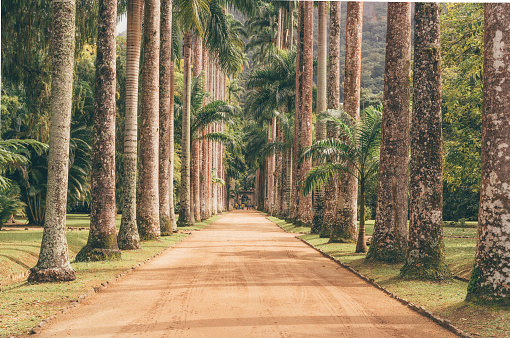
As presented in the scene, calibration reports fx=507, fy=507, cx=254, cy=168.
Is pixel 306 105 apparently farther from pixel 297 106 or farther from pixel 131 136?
pixel 131 136

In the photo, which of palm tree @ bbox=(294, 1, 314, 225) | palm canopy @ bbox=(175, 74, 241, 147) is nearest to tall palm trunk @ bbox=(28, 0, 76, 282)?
palm tree @ bbox=(294, 1, 314, 225)

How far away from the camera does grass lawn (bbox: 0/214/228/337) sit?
6793 mm

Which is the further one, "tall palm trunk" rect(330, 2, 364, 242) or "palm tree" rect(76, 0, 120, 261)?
"tall palm trunk" rect(330, 2, 364, 242)

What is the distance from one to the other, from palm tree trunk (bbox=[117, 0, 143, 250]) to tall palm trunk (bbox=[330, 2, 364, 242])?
6986 millimetres

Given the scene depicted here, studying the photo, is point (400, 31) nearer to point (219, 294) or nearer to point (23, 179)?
point (219, 294)

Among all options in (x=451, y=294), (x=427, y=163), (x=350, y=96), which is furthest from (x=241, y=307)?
(x=350, y=96)

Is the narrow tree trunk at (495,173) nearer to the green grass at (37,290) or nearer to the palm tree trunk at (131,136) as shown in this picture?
the green grass at (37,290)

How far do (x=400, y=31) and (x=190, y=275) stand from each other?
790cm

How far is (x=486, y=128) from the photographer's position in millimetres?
7648

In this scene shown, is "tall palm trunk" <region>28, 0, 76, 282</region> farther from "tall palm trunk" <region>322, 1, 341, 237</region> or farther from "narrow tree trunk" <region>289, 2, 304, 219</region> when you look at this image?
"narrow tree trunk" <region>289, 2, 304, 219</region>

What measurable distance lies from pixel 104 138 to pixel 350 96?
8578 mm

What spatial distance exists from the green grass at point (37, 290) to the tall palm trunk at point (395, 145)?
6.32 metres

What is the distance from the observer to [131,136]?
16.1m

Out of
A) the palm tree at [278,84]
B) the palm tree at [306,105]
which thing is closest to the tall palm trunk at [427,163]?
the palm tree at [306,105]
